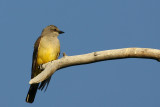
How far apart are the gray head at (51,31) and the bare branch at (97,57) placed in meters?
3.45

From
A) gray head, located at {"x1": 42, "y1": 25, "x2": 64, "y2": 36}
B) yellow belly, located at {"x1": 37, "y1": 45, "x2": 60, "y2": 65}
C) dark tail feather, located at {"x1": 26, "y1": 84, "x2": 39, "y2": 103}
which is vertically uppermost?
gray head, located at {"x1": 42, "y1": 25, "x2": 64, "y2": 36}

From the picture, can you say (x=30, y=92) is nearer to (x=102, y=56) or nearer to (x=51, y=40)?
(x=51, y=40)

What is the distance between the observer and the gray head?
10563 millimetres

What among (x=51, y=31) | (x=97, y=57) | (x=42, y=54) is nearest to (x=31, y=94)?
(x=42, y=54)

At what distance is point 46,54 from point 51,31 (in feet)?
4.02

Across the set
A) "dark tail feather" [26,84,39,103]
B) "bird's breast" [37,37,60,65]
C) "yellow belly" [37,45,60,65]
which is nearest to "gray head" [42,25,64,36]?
"bird's breast" [37,37,60,65]

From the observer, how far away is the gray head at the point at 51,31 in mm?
10563

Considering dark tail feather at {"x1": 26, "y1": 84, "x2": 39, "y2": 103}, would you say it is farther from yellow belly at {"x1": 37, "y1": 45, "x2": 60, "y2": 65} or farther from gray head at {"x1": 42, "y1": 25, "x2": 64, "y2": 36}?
gray head at {"x1": 42, "y1": 25, "x2": 64, "y2": 36}

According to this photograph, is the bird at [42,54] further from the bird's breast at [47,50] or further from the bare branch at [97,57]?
the bare branch at [97,57]

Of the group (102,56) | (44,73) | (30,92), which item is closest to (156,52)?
(102,56)

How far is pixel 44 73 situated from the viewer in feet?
22.9

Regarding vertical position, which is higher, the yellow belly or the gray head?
the gray head

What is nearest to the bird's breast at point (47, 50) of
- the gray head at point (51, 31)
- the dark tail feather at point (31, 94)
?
the gray head at point (51, 31)

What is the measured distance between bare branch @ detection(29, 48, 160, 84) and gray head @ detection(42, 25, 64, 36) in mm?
3453
